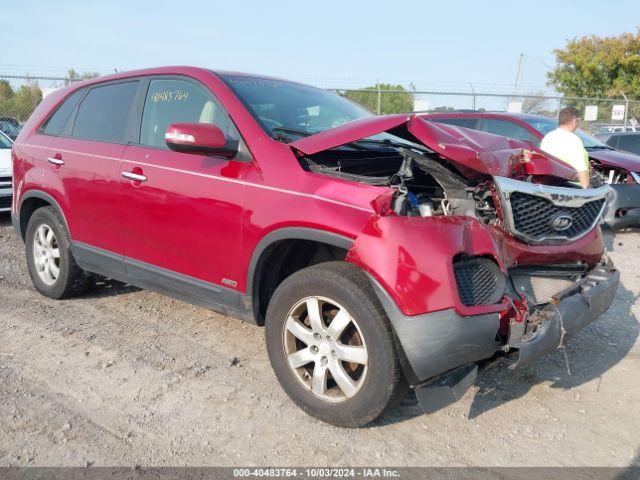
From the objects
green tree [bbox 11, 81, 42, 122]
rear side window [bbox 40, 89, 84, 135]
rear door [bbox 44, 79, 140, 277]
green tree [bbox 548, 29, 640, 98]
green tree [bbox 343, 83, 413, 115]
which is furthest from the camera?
green tree [bbox 548, 29, 640, 98]

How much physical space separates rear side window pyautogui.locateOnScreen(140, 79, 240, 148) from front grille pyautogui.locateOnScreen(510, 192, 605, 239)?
1766 mm

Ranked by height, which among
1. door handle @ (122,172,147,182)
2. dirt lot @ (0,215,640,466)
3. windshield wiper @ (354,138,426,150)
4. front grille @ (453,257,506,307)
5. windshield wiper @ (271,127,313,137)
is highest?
windshield wiper @ (271,127,313,137)

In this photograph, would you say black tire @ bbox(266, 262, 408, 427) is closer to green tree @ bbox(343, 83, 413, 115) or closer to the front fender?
the front fender

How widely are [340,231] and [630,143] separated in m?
10.5

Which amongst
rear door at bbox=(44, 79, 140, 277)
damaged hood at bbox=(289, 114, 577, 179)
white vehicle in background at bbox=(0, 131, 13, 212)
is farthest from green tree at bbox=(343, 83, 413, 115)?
damaged hood at bbox=(289, 114, 577, 179)

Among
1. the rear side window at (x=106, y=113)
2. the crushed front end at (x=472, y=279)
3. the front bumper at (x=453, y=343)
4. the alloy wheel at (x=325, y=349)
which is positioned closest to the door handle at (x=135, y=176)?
the rear side window at (x=106, y=113)

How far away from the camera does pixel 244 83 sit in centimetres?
392

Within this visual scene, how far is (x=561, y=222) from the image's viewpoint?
3.32 m

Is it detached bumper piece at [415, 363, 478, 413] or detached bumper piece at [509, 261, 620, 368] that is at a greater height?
detached bumper piece at [509, 261, 620, 368]

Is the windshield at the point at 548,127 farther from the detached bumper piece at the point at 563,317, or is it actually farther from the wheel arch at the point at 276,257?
the wheel arch at the point at 276,257

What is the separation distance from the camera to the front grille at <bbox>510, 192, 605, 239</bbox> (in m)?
3.16

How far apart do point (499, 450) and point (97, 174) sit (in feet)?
10.8

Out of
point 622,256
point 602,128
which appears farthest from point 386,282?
point 602,128

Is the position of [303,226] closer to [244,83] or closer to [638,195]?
[244,83]
